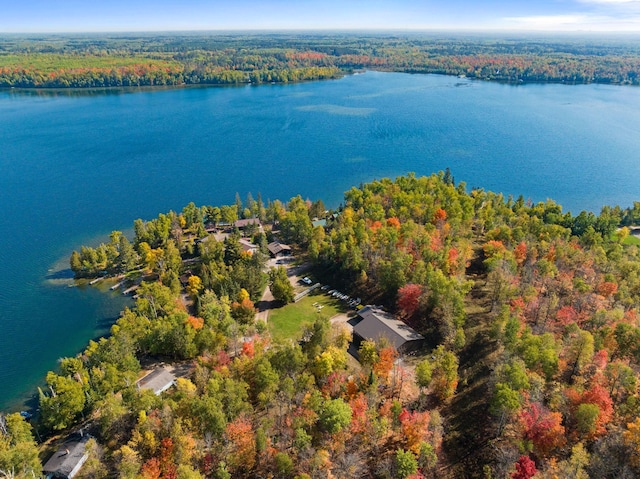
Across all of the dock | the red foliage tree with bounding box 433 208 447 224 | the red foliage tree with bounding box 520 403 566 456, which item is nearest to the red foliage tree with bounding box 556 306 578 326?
the red foliage tree with bounding box 520 403 566 456

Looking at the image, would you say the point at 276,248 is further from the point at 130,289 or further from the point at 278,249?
the point at 130,289

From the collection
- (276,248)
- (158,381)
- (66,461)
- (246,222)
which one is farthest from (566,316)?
(246,222)

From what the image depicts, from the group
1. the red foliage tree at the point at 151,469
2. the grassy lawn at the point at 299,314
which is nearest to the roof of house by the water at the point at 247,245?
the grassy lawn at the point at 299,314

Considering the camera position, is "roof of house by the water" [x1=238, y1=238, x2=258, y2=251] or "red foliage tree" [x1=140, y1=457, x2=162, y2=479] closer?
"red foliage tree" [x1=140, y1=457, x2=162, y2=479]

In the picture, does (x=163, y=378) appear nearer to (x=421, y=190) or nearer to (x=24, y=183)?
(x=421, y=190)

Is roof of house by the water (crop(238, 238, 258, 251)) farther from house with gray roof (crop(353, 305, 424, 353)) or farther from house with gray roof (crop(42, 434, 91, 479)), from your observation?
house with gray roof (crop(42, 434, 91, 479))
